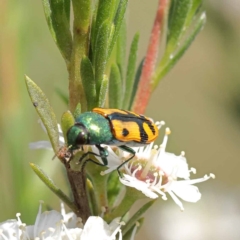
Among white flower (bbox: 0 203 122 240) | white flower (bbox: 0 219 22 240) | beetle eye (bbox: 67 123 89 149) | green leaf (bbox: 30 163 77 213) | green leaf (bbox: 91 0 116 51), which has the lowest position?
white flower (bbox: 0 219 22 240)

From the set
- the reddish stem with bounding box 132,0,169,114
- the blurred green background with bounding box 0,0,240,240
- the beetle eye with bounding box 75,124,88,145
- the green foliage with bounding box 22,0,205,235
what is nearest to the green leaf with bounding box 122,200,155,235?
the green foliage with bounding box 22,0,205,235

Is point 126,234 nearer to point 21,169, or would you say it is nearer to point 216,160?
point 21,169

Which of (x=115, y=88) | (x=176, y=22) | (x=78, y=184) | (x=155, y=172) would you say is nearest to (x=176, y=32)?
(x=176, y=22)

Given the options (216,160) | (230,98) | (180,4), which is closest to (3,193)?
(180,4)

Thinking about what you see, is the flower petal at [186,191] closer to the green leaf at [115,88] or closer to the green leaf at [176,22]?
the green leaf at [115,88]

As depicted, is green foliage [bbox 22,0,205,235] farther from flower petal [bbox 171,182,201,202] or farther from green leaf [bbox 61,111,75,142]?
flower petal [bbox 171,182,201,202]

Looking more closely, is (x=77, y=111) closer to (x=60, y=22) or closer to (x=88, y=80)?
(x=88, y=80)

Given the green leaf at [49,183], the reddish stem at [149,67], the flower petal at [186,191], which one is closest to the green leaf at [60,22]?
the green leaf at [49,183]
